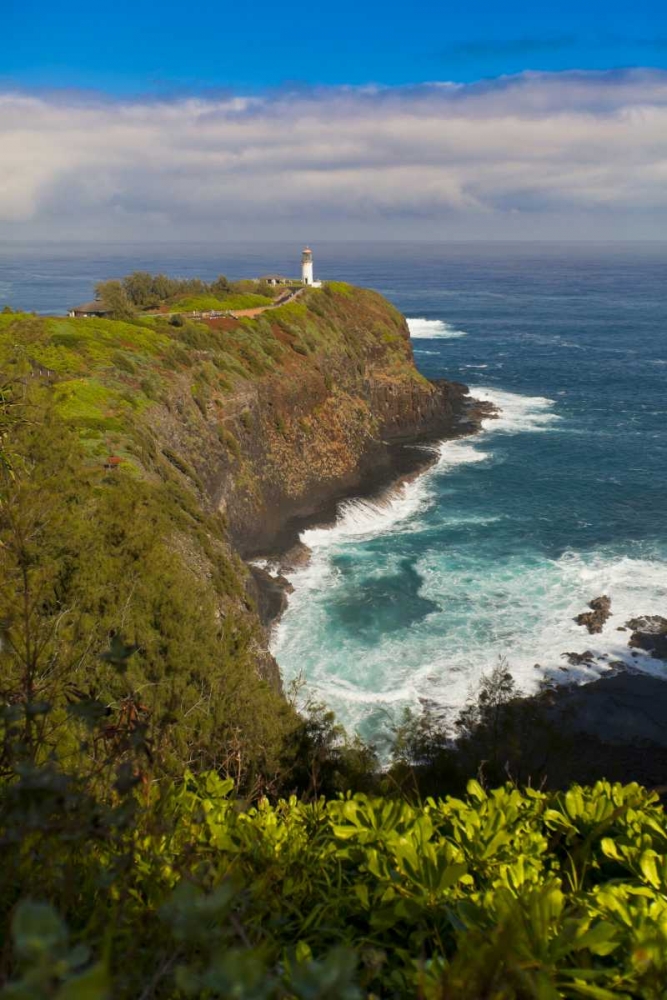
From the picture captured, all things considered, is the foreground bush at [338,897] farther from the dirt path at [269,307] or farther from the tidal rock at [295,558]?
the dirt path at [269,307]

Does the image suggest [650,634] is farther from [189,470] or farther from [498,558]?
[189,470]

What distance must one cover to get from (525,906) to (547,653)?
82.2ft

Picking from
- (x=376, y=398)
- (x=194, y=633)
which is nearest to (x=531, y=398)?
(x=376, y=398)

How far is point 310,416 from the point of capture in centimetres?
4516

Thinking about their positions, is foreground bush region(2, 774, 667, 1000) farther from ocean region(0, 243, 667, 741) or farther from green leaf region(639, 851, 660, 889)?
ocean region(0, 243, 667, 741)

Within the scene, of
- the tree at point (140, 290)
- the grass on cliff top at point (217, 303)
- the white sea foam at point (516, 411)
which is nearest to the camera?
the grass on cliff top at point (217, 303)

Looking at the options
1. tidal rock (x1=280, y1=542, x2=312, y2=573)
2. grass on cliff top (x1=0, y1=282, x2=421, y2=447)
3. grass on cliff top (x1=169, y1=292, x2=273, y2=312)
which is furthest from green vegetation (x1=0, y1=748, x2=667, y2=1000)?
grass on cliff top (x1=169, y1=292, x2=273, y2=312)

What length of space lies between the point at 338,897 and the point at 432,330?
101986 mm

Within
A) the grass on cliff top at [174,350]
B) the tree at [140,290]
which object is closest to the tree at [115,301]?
the grass on cliff top at [174,350]

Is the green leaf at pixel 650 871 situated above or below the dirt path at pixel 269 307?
below

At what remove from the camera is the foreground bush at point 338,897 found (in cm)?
174

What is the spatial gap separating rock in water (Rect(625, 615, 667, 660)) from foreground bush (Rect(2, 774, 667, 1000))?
962 inches

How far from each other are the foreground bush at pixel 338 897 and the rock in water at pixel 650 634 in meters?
24.4

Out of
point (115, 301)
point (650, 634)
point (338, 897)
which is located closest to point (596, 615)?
point (650, 634)
